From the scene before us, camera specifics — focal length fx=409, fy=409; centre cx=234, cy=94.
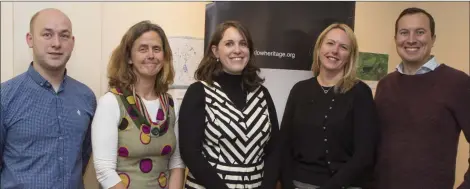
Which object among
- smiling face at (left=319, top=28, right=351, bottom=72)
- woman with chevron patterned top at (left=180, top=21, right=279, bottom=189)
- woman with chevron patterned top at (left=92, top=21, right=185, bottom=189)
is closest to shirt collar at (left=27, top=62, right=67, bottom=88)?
woman with chevron patterned top at (left=92, top=21, right=185, bottom=189)

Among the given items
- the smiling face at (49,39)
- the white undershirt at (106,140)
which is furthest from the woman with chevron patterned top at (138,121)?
the smiling face at (49,39)

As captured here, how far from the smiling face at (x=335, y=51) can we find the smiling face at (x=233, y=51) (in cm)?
42

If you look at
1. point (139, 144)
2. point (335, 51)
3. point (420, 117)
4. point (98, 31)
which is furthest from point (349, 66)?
point (98, 31)

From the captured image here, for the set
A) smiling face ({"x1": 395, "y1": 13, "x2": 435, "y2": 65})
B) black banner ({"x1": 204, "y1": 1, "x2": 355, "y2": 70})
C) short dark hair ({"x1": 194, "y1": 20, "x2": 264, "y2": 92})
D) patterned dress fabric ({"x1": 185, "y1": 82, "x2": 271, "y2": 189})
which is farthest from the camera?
black banner ({"x1": 204, "y1": 1, "x2": 355, "y2": 70})

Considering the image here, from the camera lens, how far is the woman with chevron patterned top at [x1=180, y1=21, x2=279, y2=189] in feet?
6.48

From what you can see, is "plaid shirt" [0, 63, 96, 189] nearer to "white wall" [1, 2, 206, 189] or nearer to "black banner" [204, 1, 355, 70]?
"white wall" [1, 2, 206, 189]

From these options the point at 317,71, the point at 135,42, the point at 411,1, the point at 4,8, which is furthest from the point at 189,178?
the point at 411,1

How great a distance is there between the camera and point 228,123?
200cm

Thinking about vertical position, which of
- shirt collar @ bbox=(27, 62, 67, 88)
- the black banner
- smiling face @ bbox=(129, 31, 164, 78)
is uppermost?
the black banner

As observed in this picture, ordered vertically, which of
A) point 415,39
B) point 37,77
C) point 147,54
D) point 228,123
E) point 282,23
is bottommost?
point 228,123

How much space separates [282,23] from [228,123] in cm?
100

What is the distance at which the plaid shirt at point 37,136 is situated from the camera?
189 cm

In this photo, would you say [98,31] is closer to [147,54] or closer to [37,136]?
[147,54]

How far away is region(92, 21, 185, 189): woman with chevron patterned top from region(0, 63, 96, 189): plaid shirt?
17cm
